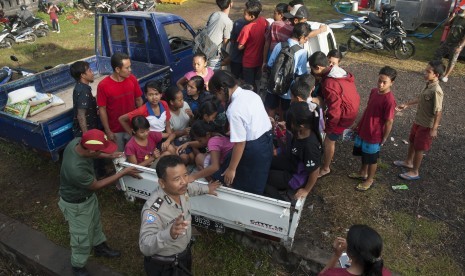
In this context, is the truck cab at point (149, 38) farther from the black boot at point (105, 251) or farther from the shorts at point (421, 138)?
the shorts at point (421, 138)

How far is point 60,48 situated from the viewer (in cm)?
1117

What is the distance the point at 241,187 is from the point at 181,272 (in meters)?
1.12

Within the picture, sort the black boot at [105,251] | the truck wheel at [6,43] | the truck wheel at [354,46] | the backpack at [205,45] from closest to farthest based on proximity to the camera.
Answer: the black boot at [105,251] < the backpack at [205,45] < the truck wheel at [354,46] < the truck wheel at [6,43]

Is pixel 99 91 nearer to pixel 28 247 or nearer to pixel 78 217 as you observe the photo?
pixel 78 217

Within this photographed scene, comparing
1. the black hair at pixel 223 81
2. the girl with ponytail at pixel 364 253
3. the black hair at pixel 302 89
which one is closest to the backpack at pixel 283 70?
the black hair at pixel 302 89

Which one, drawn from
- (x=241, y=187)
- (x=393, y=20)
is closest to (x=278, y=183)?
(x=241, y=187)

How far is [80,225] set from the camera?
131 inches

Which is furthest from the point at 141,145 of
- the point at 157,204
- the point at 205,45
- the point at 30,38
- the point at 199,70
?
the point at 30,38

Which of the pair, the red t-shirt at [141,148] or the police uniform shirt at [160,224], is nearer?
the police uniform shirt at [160,224]

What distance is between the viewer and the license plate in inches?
142

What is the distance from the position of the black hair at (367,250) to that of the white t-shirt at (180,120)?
2.93m

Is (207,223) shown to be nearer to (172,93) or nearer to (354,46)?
(172,93)

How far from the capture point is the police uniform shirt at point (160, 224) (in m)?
2.26

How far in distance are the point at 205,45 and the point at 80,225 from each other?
3570 mm
